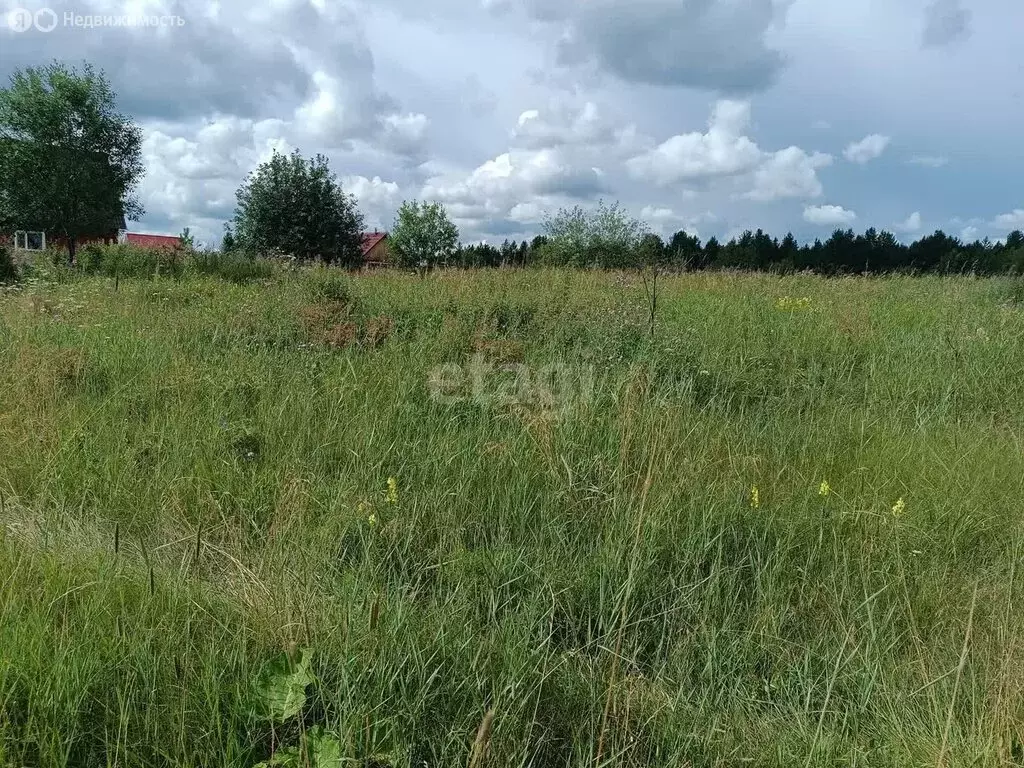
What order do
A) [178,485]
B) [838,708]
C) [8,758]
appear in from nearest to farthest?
1. [8,758]
2. [838,708]
3. [178,485]

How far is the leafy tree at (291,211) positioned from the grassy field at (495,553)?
80.7ft

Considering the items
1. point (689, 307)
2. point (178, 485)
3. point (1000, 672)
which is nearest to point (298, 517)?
point (178, 485)

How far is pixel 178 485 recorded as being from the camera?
9.54 feet

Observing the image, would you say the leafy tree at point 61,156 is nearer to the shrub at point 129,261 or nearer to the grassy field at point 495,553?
the shrub at point 129,261

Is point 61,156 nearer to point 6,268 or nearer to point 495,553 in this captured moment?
point 6,268

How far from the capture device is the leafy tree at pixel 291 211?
28125 millimetres

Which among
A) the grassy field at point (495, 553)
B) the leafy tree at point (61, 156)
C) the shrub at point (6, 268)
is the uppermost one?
the leafy tree at point (61, 156)

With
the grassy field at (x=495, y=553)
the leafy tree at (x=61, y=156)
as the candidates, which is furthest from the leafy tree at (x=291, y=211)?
the grassy field at (x=495, y=553)

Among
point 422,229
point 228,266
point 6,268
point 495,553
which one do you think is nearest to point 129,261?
point 6,268

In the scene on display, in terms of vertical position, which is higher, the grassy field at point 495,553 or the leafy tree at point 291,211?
the leafy tree at point 291,211

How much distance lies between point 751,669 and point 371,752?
4.12ft

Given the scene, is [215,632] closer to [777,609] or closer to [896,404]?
[777,609]

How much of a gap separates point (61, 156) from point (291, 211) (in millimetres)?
9165

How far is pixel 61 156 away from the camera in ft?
84.7
